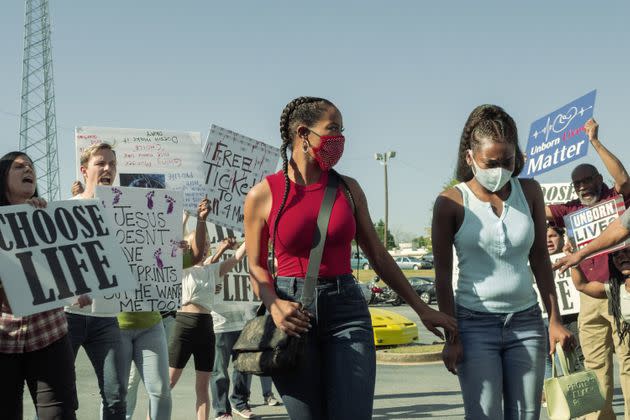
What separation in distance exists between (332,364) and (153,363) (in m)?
2.48

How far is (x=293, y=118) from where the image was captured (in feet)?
11.4

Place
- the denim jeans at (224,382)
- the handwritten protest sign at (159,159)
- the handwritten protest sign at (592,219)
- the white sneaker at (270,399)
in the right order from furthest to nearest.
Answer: the white sneaker at (270,399)
the denim jeans at (224,382)
the handwritten protest sign at (159,159)
the handwritten protest sign at (592,219)

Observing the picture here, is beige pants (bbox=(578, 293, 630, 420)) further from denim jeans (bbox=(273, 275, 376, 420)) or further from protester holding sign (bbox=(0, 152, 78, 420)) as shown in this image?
protester holding sign (bbox=(0, 152, 78, 420))

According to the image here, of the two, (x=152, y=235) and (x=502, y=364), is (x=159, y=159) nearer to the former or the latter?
(x=152, y=235)

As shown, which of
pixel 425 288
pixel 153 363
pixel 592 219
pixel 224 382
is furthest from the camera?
pixel 425 288

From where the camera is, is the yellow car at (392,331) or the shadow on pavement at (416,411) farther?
the yellow car at (392,331)

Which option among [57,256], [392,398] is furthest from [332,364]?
[392,398]

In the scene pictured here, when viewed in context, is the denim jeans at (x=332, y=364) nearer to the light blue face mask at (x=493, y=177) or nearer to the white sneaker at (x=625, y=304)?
the light blue face mask at (x=493, y=177)

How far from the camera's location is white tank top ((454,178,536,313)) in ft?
11.6

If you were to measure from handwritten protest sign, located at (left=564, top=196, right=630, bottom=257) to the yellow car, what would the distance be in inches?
343

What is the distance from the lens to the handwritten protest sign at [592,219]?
5.81 metres

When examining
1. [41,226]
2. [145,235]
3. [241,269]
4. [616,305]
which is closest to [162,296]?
[145,235]

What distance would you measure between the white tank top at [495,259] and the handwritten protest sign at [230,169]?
384 centimetres

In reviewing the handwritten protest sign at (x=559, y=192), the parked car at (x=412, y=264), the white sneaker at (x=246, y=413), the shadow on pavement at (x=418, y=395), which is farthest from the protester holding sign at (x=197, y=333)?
the parked car at (x=412, y=264)
